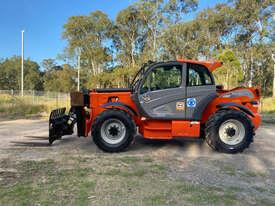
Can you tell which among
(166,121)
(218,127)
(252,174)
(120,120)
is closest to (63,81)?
(120,120)

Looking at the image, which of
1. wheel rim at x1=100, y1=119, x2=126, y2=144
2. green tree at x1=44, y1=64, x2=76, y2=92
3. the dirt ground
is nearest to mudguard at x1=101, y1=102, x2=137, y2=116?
wheel rim at x1=100, y1=119, x2=126, y2=144

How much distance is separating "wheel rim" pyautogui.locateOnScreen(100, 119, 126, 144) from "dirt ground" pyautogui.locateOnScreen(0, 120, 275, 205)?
0.37 meters

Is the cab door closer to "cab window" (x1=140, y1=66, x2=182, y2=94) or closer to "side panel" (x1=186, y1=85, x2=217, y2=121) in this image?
"cab window" (x1=140, y1=66, x2=182, y2=94)

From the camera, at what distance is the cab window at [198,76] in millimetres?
6430

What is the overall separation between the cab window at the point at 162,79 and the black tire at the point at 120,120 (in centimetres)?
75

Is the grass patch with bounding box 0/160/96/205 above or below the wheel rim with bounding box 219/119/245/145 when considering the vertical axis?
below

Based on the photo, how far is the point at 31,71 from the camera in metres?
73.1

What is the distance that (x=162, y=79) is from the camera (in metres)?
6.47

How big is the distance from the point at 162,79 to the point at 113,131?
65.6 inches

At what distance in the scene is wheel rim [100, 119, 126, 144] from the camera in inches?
250

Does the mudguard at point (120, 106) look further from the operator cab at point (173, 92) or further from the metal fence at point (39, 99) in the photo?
the metal fence at point (39, 99)

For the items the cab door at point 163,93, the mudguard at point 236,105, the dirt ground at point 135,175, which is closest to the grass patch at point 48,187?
the dirt ground at point 135,175

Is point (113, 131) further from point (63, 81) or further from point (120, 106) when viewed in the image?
point (63, 81)

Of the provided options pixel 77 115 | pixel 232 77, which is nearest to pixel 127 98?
pixel 77 115
